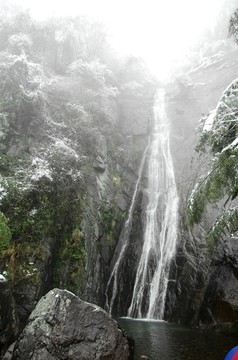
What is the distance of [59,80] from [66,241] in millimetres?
14510

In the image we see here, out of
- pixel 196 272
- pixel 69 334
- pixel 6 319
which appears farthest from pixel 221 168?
pixel 196 272

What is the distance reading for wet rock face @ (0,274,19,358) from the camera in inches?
293

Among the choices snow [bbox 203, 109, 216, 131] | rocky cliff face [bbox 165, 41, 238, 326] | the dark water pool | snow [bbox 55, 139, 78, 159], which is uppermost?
snow [bbox 55, 139, 78, 159]

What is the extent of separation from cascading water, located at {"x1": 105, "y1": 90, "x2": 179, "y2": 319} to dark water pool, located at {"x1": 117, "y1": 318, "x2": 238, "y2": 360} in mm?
3116

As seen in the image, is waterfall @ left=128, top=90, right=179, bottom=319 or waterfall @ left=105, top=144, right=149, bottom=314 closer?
waterfall @ left=128, top=90, right=179, bottom=319

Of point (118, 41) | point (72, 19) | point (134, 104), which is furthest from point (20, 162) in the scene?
point (118, 41)

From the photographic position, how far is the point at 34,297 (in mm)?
11234

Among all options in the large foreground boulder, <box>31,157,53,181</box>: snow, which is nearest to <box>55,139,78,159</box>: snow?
<box>31,157,53,181</box>: snow

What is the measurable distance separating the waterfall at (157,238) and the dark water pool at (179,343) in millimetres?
3046

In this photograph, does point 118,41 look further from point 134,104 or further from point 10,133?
point 10,133

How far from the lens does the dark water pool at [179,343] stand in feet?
25.8

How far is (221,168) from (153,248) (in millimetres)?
10493

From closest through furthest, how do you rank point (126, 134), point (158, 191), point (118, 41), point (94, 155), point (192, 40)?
point (94, 155)
point (158, 191)
point (126, 134)
point (118, 41)
point (192, 40)

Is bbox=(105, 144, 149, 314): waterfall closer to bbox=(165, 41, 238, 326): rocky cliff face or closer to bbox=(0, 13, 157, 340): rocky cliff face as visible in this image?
bbox=(0, 13, 157, 340): rocky cliff face
